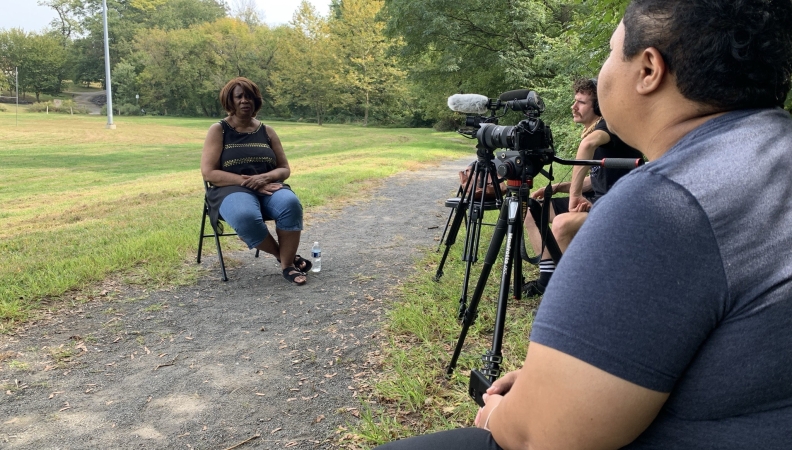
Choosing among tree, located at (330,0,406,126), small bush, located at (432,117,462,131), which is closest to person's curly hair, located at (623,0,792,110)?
small bush, located at (432,117,462,131)

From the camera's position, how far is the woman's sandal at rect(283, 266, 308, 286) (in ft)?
15.9

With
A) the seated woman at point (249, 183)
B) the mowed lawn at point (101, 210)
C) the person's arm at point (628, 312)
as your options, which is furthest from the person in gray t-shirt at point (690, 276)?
the mowed lawn at point (101, 210)

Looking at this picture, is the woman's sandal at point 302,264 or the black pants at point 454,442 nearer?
the black pants at point 454,442

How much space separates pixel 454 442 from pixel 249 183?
4.18 metres

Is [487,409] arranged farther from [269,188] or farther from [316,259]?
[269,188]

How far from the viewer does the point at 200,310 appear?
425 cm

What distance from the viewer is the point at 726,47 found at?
3.03ft

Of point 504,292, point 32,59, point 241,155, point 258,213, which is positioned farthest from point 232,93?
point 32,59

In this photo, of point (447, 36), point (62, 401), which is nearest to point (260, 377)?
point (62, 401)

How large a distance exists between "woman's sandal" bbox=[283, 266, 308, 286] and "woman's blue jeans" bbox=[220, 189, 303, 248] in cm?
34

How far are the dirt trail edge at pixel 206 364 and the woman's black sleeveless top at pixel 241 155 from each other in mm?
790

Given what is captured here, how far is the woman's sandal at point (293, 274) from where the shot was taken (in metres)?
4.85

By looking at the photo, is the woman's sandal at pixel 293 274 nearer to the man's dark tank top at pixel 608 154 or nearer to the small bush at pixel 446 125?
the man's dark tank top at pixel 608 154

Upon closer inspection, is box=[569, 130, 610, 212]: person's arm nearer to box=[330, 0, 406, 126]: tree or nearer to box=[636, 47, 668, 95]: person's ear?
box=[636, 47, 668, 95]: person's ear
